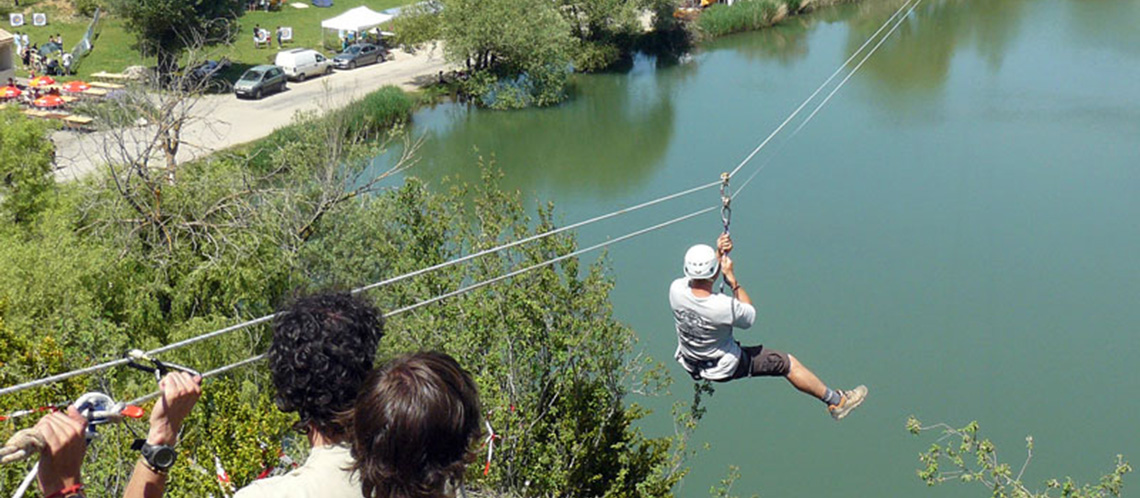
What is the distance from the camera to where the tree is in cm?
2408

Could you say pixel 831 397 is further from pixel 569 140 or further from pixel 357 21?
pixel 357 21

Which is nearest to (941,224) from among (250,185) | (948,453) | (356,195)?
(356,195)

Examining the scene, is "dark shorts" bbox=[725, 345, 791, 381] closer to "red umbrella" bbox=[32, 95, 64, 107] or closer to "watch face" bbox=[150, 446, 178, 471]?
"watch face" bbox=[150, 446, 178, 471]

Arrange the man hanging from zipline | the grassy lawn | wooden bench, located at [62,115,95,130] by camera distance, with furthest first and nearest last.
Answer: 1. the grassy lawn
2. wooden bench, located at [62,115,95,130]
3. the man hanging from zipline

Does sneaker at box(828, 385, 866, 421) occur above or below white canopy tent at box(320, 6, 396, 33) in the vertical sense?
above

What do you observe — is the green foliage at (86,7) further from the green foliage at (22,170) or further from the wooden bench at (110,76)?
the green foliage at (22,170)

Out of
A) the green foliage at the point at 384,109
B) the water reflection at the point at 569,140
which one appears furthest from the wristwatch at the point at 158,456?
the green foliage at the point at 384,109

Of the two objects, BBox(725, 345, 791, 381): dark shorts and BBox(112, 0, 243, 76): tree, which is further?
BBox(112, 0, 243, 76): tree

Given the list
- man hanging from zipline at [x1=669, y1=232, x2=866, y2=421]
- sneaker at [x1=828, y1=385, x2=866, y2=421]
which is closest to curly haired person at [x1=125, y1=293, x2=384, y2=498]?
man hanging from zipline at [x1=669, y1=232, x2=866, y2=421]

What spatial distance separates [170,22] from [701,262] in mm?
22283

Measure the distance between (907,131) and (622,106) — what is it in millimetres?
6785

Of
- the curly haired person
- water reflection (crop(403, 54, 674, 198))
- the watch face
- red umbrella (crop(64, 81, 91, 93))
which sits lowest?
water reflection (crop(403, 54, 674, 198))

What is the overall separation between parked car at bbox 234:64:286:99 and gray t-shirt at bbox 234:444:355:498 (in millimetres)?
22665

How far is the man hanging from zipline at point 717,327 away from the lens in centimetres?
535
